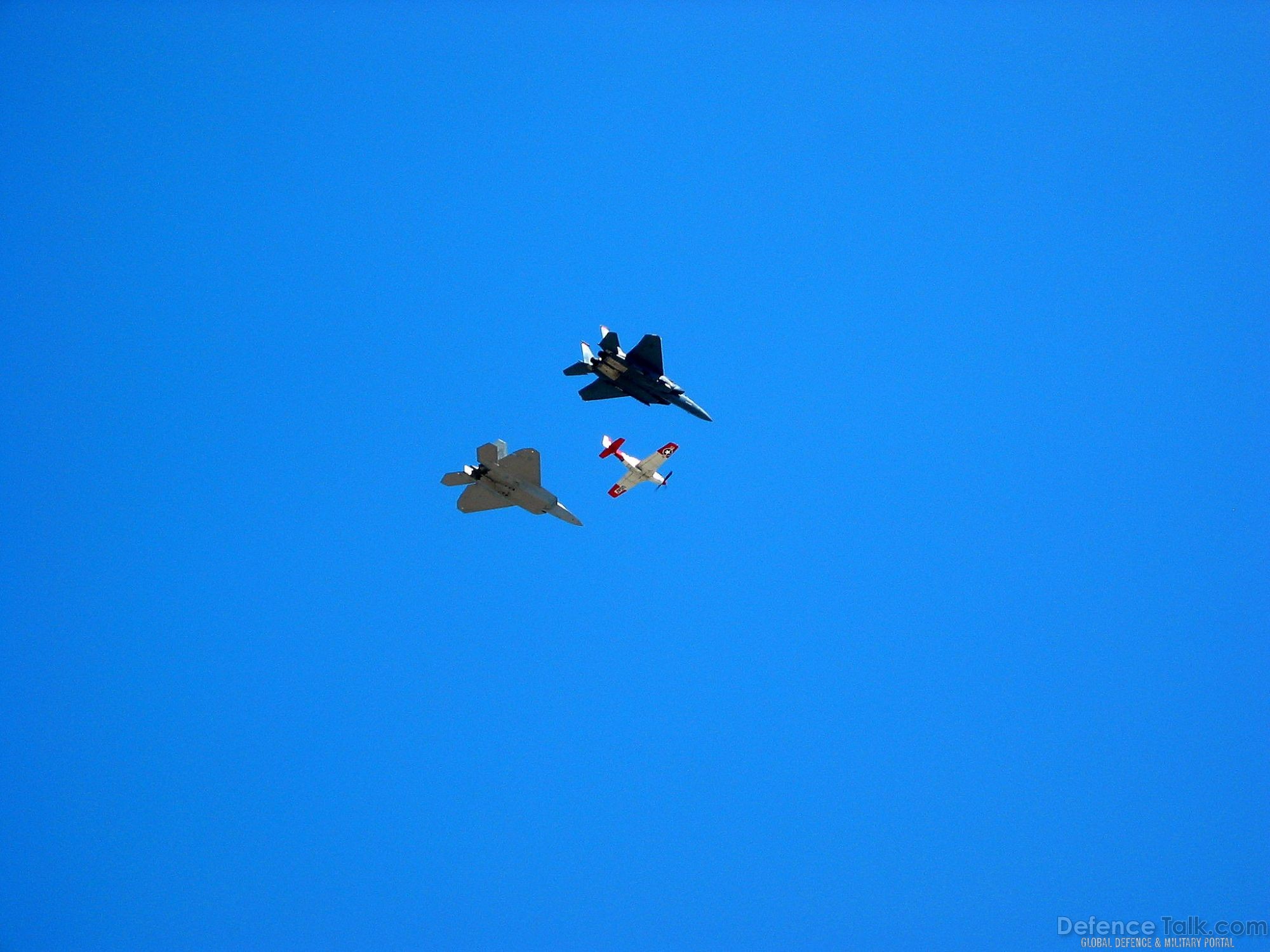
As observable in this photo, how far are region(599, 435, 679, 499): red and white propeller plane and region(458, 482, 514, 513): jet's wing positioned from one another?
11.2 meters

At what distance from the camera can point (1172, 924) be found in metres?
66.9

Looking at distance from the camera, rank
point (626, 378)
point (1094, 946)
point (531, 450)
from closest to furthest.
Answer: point (531, 450) < point (626, 378) < point (1094, 946)

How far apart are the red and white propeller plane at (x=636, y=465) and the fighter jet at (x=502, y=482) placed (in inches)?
383

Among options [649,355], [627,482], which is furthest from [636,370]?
[627,482]

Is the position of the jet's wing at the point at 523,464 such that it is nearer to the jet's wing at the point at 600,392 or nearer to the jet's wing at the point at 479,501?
the jet's wing at the point at 479,501

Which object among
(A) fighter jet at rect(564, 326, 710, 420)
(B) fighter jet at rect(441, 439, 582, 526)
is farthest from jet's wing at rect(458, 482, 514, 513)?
(A) fighter jet at rect(564, 326, 710, 420)

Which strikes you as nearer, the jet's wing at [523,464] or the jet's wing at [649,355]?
the jet's wing at [523,464]

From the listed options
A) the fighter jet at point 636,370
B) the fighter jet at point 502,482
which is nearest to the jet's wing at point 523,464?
the fighter jet at point 502,482

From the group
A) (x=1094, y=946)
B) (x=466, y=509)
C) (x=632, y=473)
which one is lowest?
(x=1094, y=946)

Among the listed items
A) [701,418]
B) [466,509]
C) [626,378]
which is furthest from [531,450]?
[701,418]

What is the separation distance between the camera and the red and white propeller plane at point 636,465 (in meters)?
59.9

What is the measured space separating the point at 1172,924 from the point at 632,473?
49.8 m

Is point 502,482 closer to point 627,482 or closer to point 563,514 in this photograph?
point 563,514

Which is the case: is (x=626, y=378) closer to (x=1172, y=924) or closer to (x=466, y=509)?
(x=466, y=509)
